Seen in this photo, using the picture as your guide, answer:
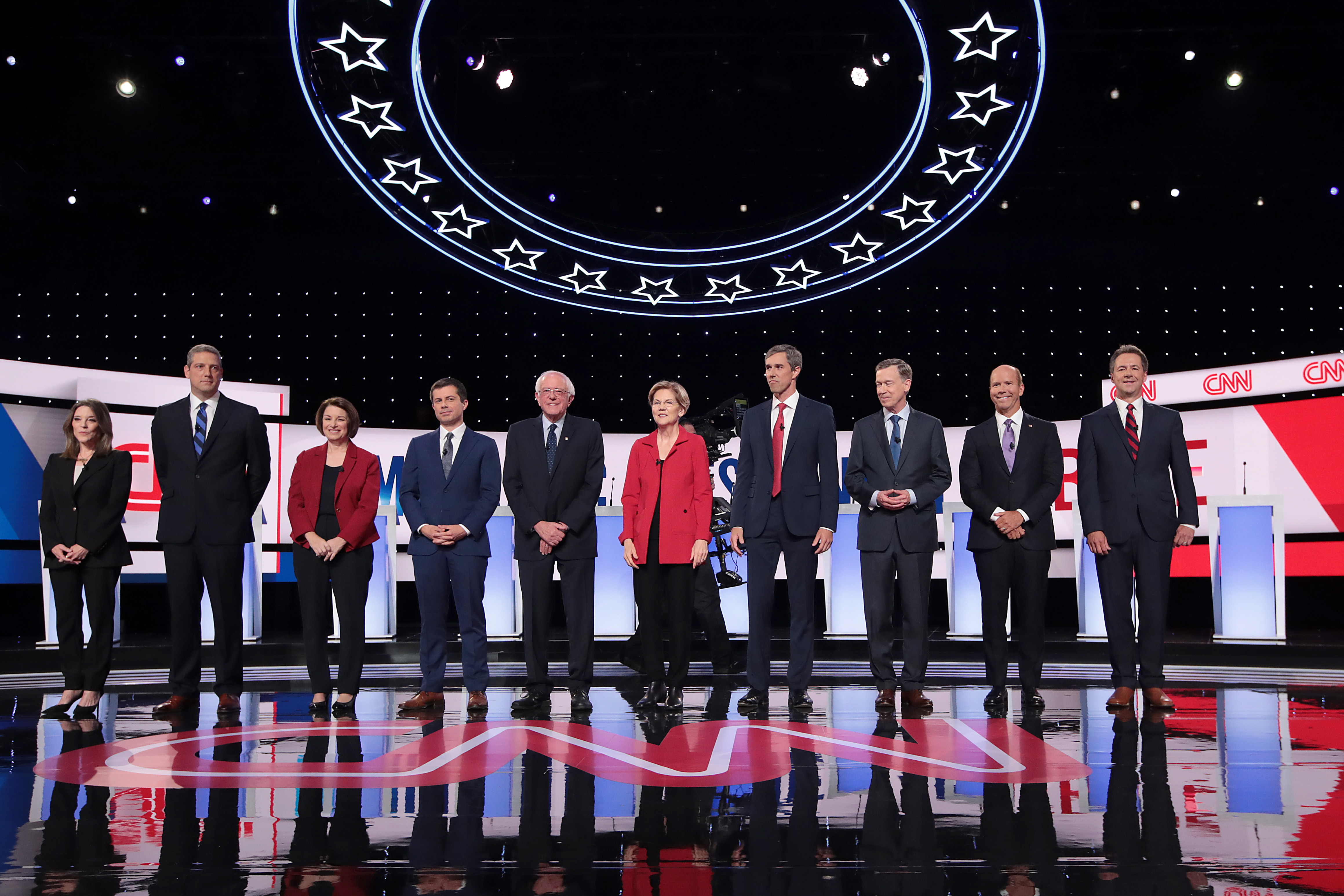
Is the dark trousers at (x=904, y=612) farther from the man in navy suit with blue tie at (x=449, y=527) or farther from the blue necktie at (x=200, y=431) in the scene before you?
the blue necktie at (x=200, y=431)

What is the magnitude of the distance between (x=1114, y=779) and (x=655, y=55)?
22.6ft

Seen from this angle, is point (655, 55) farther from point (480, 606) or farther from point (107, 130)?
point (480, 606)

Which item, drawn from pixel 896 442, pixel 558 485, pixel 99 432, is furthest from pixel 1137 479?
pixel 99 432

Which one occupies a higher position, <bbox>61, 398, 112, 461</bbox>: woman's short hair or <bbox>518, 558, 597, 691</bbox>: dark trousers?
<bbox>61, 398, 112, 461</bbox>: woman's short hair

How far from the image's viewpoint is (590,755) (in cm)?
293

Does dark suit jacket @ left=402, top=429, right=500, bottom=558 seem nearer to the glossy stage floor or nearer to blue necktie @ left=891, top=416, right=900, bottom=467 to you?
the glossy stage floor

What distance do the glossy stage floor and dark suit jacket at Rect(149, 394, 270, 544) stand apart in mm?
778

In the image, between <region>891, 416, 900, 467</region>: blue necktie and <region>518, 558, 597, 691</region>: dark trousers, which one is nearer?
<region>518, 558, 597, 691</region>: dark trousers

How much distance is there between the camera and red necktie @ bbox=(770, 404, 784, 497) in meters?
3.96

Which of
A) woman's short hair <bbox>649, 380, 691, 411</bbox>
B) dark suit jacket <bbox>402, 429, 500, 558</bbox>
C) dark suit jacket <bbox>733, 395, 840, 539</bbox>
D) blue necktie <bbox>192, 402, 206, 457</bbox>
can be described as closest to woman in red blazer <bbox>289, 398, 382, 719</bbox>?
dark suit jacket <bbox>402, 429, 500, 558</bbox>

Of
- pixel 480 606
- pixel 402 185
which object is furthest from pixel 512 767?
pixel 402 185

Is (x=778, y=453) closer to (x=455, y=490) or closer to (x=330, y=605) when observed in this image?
(x=455, y=490)

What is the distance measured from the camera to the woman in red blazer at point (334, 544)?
402 cm

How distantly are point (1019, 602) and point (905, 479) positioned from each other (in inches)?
28.2
